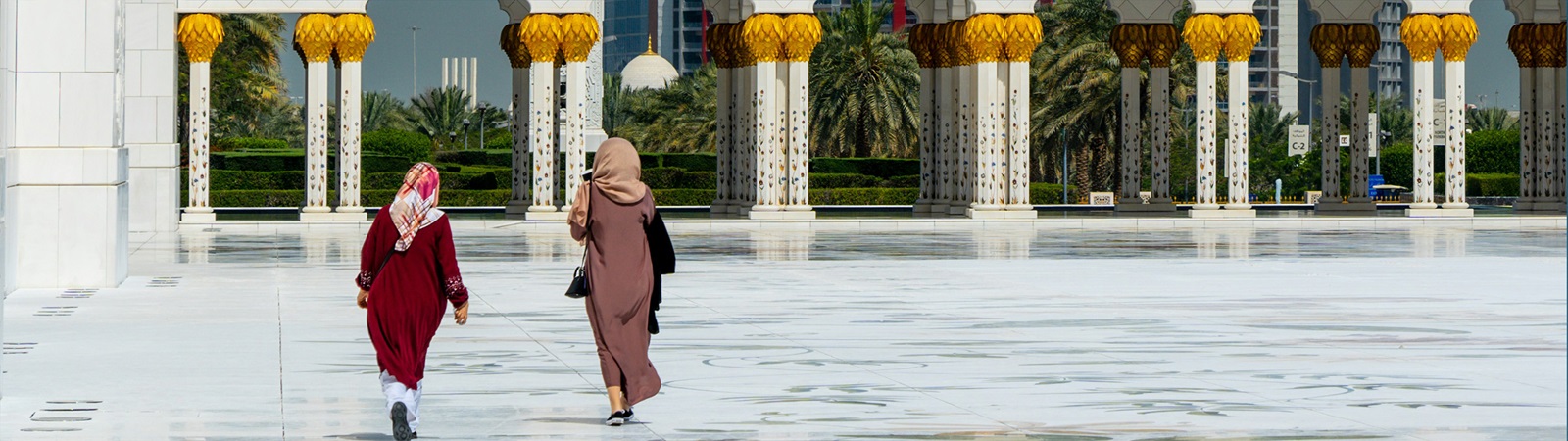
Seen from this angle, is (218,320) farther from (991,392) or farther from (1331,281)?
(1331,281)

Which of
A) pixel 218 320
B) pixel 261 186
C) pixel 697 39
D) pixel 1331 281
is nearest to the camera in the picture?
pixel 218 320

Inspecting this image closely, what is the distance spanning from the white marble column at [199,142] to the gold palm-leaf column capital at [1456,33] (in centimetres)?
1898

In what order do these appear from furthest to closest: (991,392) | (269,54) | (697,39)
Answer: (697,39) < (269,54) < (991,392)

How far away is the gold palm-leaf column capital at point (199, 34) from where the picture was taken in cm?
3041

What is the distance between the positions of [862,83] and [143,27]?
26802mm

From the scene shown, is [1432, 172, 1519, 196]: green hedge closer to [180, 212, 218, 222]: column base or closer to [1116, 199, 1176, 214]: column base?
[1116, 199, 1176, 214]: column base

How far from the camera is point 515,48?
34.4 m

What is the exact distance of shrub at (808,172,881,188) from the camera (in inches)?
1903

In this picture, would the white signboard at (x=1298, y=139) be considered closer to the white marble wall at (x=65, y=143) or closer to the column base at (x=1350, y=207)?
the column base at (x=1350, y=207)

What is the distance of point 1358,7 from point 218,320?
26.3m

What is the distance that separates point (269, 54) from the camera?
58.1 m

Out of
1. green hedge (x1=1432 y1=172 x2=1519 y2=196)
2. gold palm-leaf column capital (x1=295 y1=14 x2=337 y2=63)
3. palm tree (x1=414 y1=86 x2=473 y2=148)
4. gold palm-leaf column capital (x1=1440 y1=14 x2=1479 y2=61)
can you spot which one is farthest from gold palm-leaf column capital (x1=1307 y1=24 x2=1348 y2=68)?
palm tree (x1=414 y1=86 x2=473 y2=148)

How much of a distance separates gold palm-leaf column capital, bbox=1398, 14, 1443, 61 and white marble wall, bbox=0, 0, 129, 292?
2244 centimetres

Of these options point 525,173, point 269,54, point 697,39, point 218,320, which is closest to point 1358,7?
point 525,173
